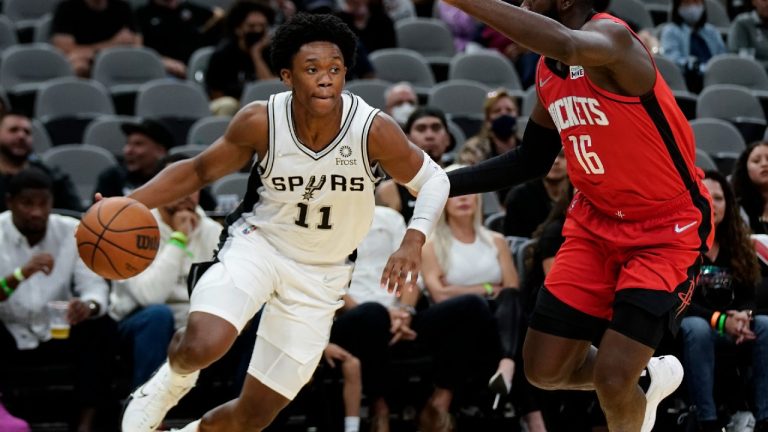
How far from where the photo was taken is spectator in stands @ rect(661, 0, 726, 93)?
1169 cm

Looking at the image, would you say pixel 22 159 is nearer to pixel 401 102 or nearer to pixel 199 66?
pixel 401 102

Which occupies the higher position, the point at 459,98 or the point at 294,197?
the point at 294,197

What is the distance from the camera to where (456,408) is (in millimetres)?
7473

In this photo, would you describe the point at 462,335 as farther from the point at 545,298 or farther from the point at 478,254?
the point at 545,298

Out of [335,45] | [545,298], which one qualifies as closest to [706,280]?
[545,298]

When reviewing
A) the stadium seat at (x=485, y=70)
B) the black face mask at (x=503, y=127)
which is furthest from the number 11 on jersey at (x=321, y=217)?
the stadium seat at (x=485, y=70)

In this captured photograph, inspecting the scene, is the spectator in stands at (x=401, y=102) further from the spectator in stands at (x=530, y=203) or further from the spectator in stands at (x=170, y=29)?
the spectator in stands at (x=170, y=29)

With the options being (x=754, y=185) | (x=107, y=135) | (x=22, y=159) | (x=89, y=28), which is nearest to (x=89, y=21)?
(x=89, y=28)

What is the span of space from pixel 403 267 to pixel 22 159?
Result: 4622mm

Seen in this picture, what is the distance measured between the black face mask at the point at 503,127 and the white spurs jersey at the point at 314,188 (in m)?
3.69

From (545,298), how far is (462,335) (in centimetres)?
195

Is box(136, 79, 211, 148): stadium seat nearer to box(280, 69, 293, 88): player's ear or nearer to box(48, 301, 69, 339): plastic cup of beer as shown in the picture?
box(48, 301, 69, 339): plastic cup of beer

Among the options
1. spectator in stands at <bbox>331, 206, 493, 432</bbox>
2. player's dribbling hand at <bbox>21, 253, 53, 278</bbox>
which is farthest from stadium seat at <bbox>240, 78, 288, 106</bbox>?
player's dribbling hand at <bbox>21, 253, 53, 278</bbox>

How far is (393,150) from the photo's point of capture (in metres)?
5.33
